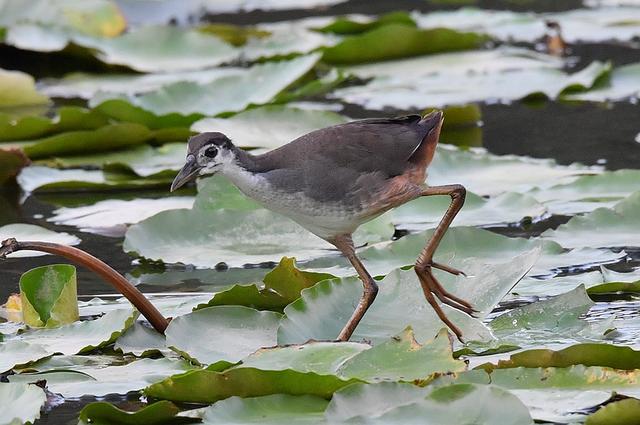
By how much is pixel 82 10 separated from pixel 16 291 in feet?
14.4

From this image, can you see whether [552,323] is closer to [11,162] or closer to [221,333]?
[221,333]

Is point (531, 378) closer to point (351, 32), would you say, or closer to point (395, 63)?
point (395, 63)

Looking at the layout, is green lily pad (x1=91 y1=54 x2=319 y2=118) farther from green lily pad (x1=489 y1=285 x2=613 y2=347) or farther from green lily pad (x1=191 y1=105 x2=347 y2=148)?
green lily pad (x1=489 y1=285 x2=613 y2=347)

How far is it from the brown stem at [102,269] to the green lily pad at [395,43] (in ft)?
13.9

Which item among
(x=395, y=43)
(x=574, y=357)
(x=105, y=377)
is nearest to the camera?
(x=574, y=357)

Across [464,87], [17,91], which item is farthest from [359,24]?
[17,91]

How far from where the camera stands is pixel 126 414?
2.87 meters

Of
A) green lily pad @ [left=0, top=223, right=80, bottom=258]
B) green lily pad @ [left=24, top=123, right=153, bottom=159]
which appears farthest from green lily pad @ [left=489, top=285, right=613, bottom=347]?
green lily pad @ [left=24, top=123, right=153, bottom=159]

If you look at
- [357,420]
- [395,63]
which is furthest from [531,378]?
[395,63]

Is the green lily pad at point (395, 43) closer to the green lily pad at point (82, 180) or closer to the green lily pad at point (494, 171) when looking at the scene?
the green lily pad at point (494, 171)

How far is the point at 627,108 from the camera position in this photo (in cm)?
→ 655

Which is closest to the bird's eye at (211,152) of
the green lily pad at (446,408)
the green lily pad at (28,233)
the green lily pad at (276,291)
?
the green lily pad at (276,291)

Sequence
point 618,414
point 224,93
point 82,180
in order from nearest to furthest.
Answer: point 618,414, point 82,180, point 224,93

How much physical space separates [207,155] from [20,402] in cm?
97
